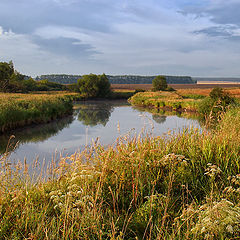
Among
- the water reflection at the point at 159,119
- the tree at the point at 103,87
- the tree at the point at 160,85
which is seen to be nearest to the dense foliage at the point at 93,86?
the tree at the point at 103,87

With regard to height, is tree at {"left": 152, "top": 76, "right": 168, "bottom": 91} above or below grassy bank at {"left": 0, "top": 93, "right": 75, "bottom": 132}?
above

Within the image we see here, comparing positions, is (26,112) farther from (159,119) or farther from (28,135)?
(159,119)

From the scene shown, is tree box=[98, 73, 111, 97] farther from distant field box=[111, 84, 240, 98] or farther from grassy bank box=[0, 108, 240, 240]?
grassy bank box=[0, 108, 240, 240]

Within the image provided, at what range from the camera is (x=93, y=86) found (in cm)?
6500

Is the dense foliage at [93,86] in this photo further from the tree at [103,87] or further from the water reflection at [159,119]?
the water reflection at [159,119]

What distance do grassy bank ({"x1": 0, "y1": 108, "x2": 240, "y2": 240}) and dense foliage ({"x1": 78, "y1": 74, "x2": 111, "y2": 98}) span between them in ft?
197

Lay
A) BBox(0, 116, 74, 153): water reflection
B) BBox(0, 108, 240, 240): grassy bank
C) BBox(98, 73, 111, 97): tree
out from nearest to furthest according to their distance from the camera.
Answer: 1. BBox(0, 108, 240, 240): grassy bank
2. BBox(0, 116, 74, 153): water reflection
3. BBox(98, 73, 111, 97): tree

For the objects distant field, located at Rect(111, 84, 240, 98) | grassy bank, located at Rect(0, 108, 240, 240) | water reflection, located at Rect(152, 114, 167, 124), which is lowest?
water reflection, located at Rect(152, 114, 167, 124)

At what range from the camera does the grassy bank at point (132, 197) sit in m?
2.79

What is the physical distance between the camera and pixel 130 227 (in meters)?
3.53

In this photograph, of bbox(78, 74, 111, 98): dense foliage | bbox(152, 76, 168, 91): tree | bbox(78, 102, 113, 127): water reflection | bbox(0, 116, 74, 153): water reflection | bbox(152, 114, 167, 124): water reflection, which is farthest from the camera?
bbox(152, 76, 168, 91): tree

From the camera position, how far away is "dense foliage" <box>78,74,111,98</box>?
65.6 metres

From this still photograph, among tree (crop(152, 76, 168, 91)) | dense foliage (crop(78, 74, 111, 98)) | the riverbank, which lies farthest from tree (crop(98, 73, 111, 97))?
the riverbank

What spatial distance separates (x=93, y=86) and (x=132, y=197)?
61.9 meters
